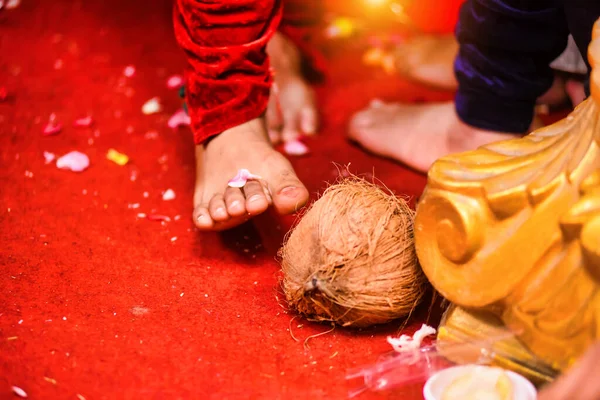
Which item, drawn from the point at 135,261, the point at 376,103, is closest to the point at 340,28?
the point at 376,103

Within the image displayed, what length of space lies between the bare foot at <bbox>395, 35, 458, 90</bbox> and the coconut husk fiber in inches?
32.9

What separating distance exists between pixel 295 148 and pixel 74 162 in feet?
1.40

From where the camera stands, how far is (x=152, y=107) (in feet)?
5.14

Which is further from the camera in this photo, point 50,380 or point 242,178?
point 242,178

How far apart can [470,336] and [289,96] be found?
819 mm

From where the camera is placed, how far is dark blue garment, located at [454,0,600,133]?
3.83 ft

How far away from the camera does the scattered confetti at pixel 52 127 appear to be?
4.71 ft

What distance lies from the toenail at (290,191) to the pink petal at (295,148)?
400 mm

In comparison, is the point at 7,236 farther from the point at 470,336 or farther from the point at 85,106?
the point at 470,336

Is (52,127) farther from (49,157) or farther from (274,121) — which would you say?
(274,121)

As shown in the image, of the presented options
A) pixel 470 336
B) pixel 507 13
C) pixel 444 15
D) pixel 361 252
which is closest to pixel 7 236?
pixel 361 252

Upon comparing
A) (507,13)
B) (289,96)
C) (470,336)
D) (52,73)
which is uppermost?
(507,13)

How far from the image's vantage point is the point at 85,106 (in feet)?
5.07

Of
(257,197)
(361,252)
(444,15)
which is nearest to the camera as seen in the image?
(361,252)
